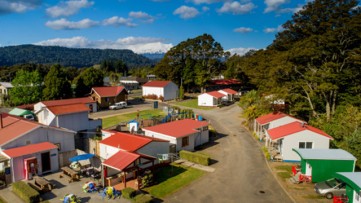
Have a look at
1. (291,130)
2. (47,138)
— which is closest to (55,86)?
(47,138)

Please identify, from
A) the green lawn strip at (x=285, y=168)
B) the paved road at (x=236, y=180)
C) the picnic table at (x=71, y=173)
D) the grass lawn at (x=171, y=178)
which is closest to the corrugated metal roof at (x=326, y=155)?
the green lawn strip at (x=285, y=168)

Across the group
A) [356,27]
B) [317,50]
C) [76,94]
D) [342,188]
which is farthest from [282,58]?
[76,94]

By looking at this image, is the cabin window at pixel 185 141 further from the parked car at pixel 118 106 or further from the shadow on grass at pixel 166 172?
the parked car at pixel 118 106

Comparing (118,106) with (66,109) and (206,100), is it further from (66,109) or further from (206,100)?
(66,109)

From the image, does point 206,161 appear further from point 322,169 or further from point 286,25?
point 286,25

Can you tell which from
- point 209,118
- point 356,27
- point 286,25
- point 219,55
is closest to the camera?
point 356,27
